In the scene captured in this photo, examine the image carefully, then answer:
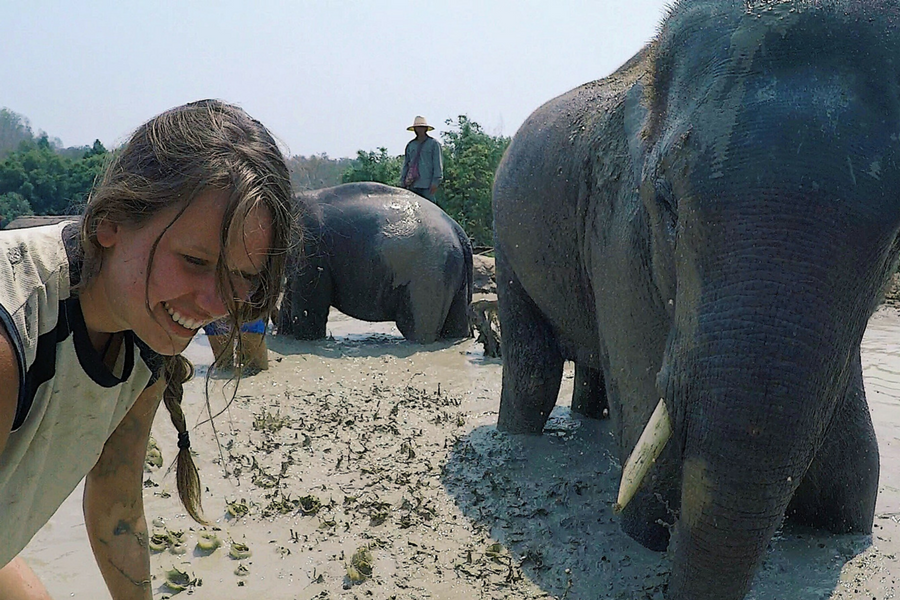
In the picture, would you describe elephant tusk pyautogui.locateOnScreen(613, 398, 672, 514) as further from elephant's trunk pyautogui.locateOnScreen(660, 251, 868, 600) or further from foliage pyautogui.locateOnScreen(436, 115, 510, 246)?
foliage pyautogui.locateOnScreen(436, 115, 510, 246)

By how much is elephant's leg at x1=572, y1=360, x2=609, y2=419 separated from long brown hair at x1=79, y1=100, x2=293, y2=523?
3628 millimetres

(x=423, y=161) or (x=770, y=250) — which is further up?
(x=423, y=161)

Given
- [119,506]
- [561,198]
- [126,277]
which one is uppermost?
[561,198]

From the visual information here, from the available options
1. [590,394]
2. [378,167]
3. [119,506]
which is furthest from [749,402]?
[378,167]

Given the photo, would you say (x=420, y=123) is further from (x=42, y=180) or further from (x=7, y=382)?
(x=42, y=180)

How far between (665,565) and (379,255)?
19.9 ft

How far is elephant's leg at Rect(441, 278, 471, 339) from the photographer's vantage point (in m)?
9.44

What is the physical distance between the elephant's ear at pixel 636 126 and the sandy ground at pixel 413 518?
1560 mm

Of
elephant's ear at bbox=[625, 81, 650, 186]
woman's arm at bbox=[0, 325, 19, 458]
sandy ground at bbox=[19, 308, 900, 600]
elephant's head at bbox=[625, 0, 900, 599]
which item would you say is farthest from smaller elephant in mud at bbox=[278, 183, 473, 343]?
woman's arm at bbox=[0, 325, 19, 458]

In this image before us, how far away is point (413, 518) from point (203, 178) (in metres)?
2.36

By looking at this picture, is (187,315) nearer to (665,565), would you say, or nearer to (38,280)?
(38,280)

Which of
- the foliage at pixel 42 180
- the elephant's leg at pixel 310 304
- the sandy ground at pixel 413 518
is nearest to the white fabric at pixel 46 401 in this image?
the sandy ground at pixel 413 518

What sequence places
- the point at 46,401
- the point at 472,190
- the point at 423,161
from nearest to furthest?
the point at 46,401 → the point at 423,161 → the point at 472,190

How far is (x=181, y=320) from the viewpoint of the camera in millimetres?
1986
